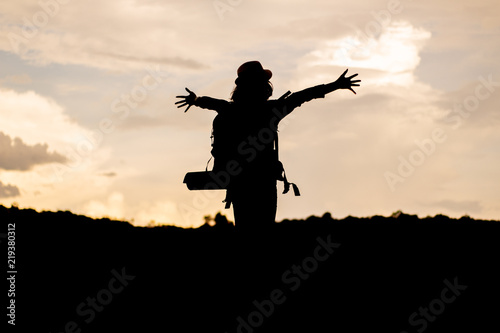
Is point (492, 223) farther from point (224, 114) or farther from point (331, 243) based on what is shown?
point (224, 114)

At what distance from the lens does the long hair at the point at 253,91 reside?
7.87 metres

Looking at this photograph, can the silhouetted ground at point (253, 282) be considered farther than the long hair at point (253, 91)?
No

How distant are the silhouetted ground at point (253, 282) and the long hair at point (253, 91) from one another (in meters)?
1.59

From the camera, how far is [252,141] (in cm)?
771

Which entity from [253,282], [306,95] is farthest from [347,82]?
[253,282]

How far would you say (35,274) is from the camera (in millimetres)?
8859

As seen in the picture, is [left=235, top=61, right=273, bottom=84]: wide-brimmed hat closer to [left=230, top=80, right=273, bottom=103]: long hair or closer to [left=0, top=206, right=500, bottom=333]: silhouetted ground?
[left=230, top=80, right=273, bottom=103]: long hair

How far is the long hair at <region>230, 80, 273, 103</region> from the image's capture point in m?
7.87

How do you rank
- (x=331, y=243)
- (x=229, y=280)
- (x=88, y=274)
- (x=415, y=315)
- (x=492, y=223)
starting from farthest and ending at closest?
(x=492, y=223) → (x=331, y=243) → (x=88, y=274) → (x=229, y=280) → (x=415, y=315)

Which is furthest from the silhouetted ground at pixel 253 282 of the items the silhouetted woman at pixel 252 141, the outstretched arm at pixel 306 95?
the outstretched arm at pixel 306 95

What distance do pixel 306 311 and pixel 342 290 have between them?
91 centimetres

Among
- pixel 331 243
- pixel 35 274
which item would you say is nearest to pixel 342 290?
pixel 331 243

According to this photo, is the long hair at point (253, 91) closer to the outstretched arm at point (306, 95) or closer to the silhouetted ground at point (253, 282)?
the outstretched arm at point (306, 95)

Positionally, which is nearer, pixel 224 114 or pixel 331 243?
pixel 224 114
